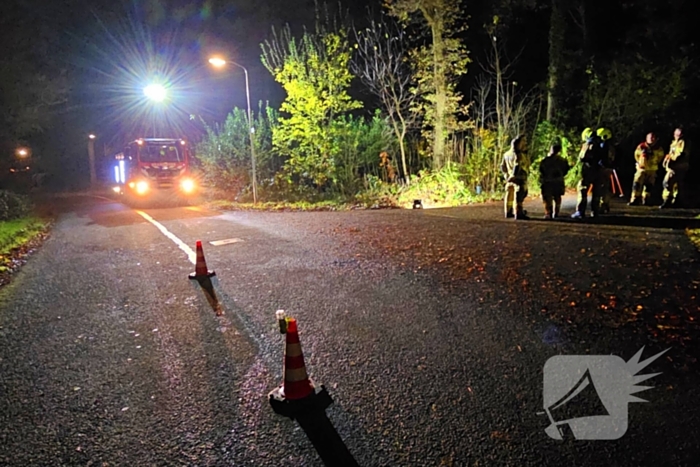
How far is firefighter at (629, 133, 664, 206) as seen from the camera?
11.4 meters

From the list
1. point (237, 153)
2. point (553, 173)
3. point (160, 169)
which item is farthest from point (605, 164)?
point (160, 169)

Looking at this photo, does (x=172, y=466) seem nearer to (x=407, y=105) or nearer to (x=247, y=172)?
(x=407, y=105)

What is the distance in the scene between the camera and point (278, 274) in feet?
23.2

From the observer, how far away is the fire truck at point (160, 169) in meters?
20.6

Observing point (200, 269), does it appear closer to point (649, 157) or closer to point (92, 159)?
point (649, 157)

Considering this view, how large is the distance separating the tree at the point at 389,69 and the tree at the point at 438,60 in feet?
1.77

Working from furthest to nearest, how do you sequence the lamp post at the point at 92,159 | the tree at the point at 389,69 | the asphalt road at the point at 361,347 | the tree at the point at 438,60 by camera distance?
the lamp post at the point at 92,159 → the tree at the point at 389,69 → the tree at the point at 438,60 → the asphalt road at the point at 361,347

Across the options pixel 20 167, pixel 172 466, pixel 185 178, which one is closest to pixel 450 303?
pixel 172 466

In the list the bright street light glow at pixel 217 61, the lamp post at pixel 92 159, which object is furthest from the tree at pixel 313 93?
the lamp post at pixel 92 159

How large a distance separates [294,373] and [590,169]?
8702 mm

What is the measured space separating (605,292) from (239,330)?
4.24 m

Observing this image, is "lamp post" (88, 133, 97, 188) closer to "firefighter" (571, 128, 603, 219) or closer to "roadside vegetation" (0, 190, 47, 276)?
"roadside vegetation" (0, 190, 47, 276)

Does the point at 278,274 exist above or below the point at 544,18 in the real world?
below

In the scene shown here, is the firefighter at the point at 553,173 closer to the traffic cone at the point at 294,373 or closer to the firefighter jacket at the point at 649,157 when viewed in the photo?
the firefighter jacket at the point at 649,157
